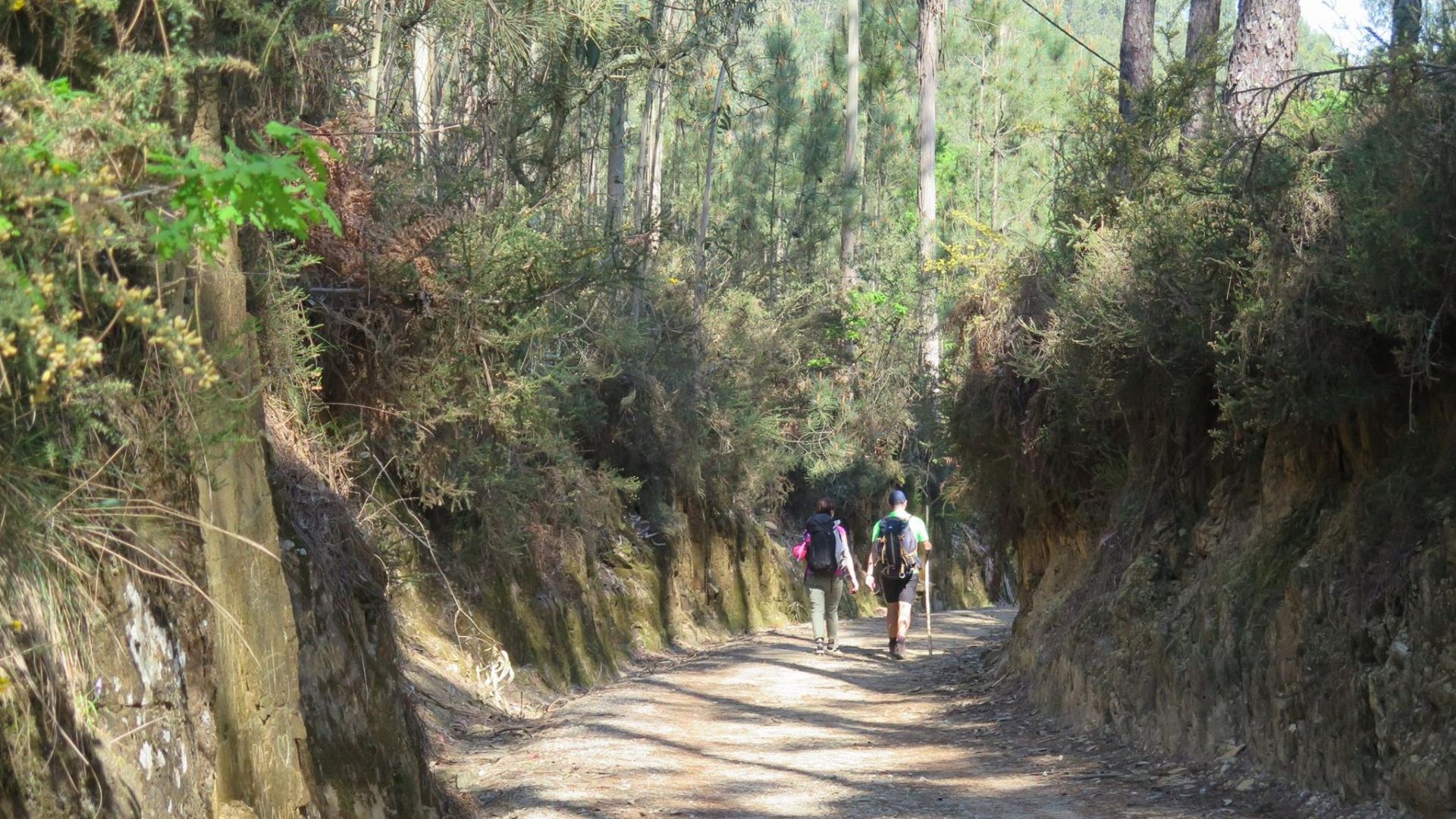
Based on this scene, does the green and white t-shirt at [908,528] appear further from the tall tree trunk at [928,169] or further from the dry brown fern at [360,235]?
the tall tree trunk at [928,169]

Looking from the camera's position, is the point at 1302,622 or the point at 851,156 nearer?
the point at 1302,622

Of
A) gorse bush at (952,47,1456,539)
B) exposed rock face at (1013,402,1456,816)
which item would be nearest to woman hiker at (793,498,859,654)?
gorse bush at (952,47,1456,539)

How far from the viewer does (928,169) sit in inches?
1313

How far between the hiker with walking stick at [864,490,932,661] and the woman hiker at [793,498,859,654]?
0.85 m

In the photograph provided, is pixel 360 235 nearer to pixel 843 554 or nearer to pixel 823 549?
pixel 823 549

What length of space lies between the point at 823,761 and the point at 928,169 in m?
24.6

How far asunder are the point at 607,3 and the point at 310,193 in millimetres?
8685

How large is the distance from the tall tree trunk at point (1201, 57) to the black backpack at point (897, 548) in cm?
594

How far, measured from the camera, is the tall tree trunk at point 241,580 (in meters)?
5.32

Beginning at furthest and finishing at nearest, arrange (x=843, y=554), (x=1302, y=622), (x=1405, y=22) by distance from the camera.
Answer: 1. (x=843, y=554)
2. (x=1405, y=22)
3. (x=1302, y=622)

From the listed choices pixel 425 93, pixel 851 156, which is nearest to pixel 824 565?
pixel 425 93

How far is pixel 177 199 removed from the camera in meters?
3.54

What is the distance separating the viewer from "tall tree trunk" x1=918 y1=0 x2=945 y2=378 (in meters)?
32.1

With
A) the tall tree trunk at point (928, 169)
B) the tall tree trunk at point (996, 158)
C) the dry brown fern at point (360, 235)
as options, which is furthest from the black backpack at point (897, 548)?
the tall tree trunk at point (996, 158)
